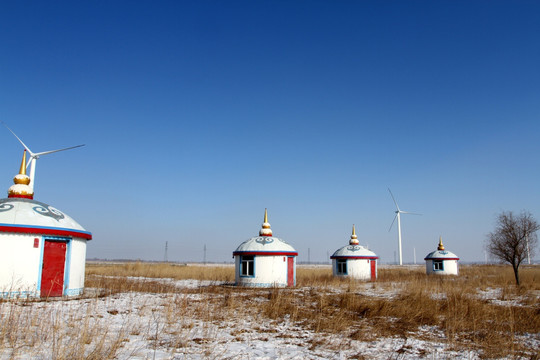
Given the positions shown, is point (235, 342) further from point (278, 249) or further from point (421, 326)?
point (278, 249)

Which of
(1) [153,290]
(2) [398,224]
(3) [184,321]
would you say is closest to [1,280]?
(1) [153,290]

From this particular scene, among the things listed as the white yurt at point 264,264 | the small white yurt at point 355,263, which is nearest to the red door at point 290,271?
the white yurt at point 264,264

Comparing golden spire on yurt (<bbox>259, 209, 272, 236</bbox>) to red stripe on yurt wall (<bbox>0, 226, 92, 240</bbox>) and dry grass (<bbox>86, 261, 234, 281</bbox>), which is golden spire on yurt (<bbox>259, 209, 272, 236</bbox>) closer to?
dry grass (<bbox>86, 261, 234, 281</bbox>)

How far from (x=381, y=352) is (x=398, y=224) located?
A: 59.1m

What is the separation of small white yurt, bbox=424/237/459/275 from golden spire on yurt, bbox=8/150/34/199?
39.3 m

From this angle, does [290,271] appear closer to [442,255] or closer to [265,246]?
[265,246]

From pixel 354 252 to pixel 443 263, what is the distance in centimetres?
1384

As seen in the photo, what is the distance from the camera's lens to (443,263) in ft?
141

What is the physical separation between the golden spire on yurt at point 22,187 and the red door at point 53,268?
3.42 metres

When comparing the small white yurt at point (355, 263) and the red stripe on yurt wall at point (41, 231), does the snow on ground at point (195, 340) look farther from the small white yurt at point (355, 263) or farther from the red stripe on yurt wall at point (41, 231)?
the small white yurt at point (355, 263)

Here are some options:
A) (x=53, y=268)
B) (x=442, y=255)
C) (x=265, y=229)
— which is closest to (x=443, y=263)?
(x=442, y=255)

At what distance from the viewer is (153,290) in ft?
62.1

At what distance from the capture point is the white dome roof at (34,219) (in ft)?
51.4

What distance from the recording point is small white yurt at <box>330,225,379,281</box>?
3488cm
